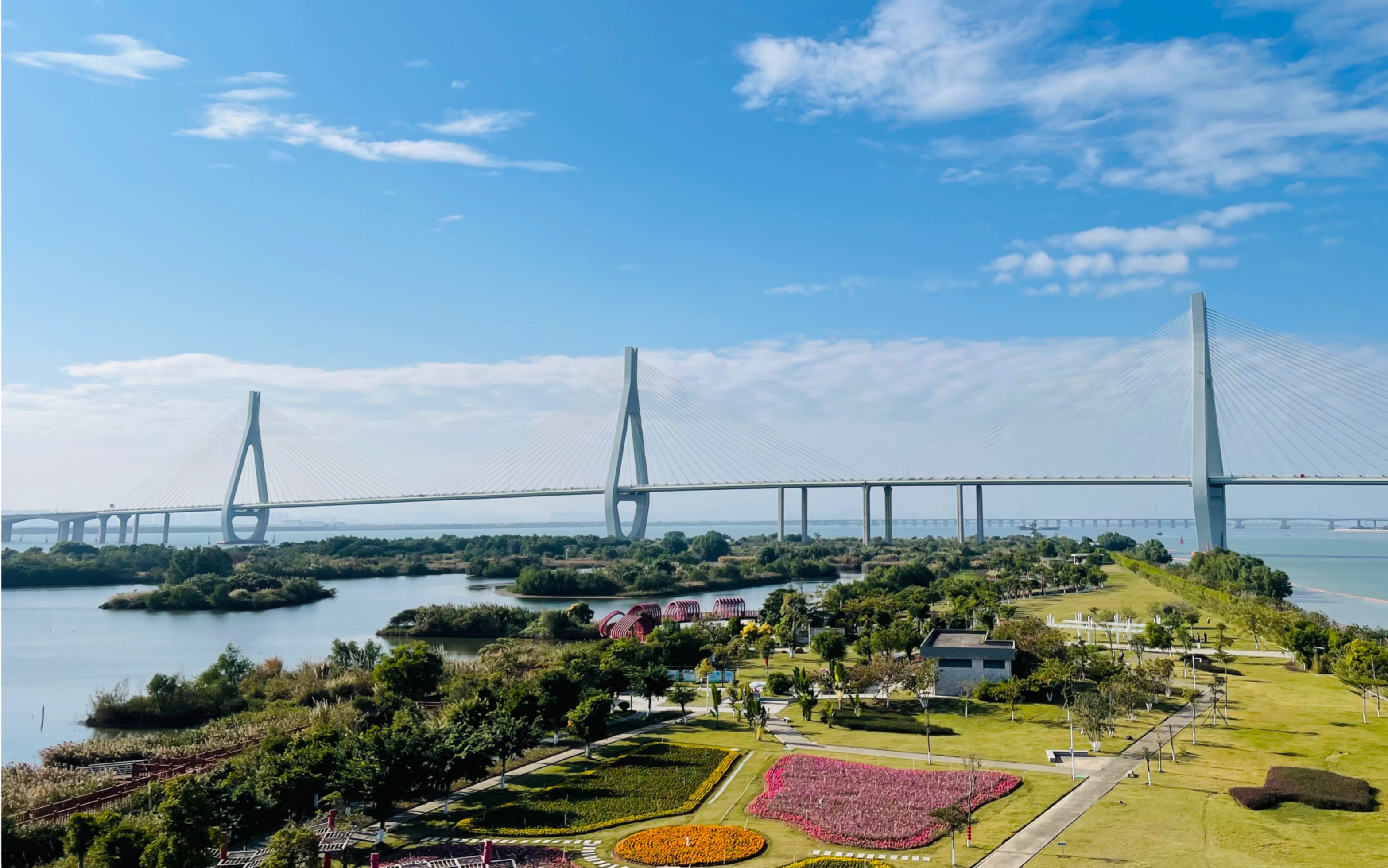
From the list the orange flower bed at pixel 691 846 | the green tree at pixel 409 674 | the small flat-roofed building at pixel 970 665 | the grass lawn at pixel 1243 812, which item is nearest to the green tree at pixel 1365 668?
the grass lawn at pixel 1243 812

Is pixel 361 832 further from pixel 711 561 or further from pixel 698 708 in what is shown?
pixel 711 561

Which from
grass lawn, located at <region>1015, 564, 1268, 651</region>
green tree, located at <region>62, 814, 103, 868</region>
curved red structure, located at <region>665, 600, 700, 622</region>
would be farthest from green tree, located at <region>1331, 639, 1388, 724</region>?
green tree, located at <region>62, 814, 103, 868</region>

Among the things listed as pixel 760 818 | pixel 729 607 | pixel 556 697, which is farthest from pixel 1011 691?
pixel 729 607

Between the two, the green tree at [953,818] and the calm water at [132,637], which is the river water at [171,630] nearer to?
the calm water at [132,637]

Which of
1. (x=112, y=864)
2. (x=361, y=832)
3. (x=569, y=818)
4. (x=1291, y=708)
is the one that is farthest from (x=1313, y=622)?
(x=112, y=864)

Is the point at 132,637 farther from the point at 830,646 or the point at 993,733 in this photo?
the point at 993,733

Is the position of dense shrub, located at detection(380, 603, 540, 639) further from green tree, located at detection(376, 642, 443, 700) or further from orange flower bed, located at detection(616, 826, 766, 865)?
orange flower bed, located at detection(616, 826, 766, 865)
